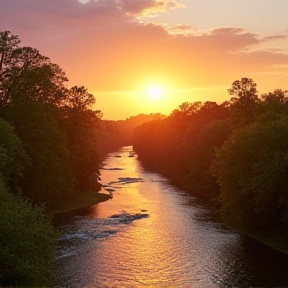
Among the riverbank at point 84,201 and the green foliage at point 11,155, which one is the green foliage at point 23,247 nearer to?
the green foliage at point 11,155

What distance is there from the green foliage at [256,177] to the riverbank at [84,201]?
24.2 metres

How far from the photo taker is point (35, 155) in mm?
68312

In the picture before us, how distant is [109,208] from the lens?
7606cm

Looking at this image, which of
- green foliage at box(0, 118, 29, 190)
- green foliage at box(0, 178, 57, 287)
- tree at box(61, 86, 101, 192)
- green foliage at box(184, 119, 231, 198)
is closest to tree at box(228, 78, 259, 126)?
green foliage at box(184, 119, 231, 198)

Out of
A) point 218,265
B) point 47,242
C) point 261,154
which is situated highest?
point 261,154

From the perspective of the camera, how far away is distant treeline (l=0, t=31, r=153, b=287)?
1335 inches

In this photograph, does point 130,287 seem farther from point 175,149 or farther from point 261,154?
point 175,149

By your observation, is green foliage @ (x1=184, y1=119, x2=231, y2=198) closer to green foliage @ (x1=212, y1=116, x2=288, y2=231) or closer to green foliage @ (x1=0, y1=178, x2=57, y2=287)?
green foliage @ (x1=212, y1=116, x2=288, y2=231)

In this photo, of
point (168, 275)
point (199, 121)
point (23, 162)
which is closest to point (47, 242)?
point (168, 275)

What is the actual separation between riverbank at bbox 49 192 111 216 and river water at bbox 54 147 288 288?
7.12ft

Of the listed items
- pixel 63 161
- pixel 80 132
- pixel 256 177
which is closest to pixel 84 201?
pixel 63 161

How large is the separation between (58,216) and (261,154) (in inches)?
1177

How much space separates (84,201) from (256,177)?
34.8 meters

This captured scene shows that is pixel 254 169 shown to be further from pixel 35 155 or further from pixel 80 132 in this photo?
pixel 80 132
